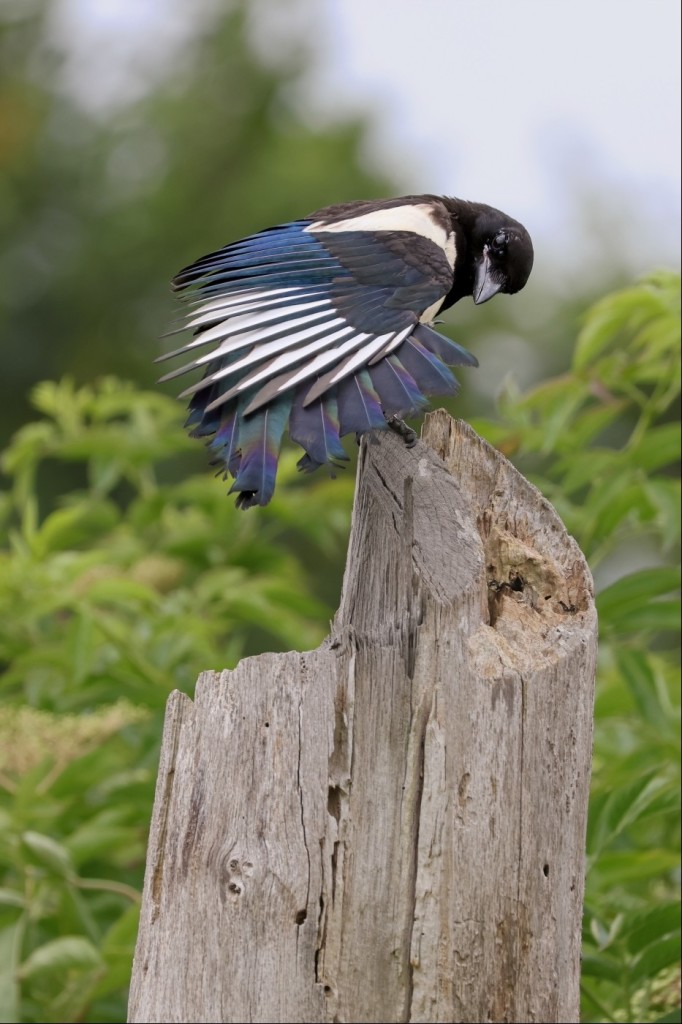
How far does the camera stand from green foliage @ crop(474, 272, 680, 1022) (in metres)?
2.02

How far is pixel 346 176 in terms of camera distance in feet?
32.3

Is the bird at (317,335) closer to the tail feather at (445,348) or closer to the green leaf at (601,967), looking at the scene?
the tail feather at (445,348)

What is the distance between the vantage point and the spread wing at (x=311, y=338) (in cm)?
154

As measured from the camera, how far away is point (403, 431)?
5.38 feet

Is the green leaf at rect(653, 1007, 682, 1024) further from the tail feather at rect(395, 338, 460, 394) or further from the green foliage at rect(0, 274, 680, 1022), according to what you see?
the tail feather at rect(395, 338, 460, 394)

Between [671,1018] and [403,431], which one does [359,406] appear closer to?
[403,431]

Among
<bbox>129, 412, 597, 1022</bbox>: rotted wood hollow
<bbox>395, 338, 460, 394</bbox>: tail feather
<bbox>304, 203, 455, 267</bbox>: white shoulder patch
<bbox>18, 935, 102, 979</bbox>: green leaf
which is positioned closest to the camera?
<bbox>129, 412, 597, 1022</bbox>: rotted wood hollow

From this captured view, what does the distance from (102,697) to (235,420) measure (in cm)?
114

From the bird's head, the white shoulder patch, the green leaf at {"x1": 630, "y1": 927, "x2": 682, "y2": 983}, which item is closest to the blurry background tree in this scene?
the green leaf at {"x1": 630, "y1": 927, "x2": 682, "y2": 983}

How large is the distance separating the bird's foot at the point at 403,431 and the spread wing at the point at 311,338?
5 centimetres

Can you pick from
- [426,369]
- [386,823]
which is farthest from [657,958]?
[426,369]

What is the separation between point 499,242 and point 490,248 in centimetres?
3

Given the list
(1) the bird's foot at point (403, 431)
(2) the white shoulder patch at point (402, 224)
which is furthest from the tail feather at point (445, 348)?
(2) the white shoulder patch at point (402, 224)

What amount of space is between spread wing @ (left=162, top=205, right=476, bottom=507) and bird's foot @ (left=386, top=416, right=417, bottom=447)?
53 millimetres
